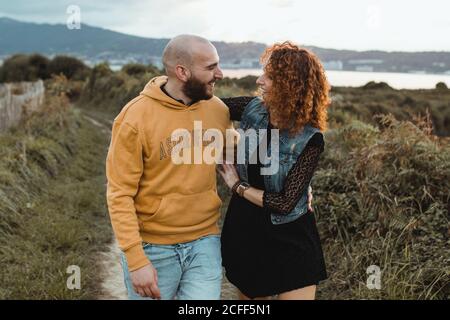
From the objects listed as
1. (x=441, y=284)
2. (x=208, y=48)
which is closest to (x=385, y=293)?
(x=441, y=284)

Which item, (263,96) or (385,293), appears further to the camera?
(385,293)

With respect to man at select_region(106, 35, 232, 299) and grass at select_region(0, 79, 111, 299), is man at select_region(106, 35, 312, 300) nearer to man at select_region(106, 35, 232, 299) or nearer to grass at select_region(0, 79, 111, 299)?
man at select_region(106, 35, 232, 299)

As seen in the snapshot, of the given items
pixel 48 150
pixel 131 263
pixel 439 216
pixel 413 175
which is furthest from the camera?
pixel 48 150

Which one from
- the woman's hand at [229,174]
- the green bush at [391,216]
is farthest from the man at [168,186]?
the green bush at [391,216]

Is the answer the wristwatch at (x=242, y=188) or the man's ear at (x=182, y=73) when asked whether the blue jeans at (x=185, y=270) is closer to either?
the wristwatch at (x=242, y=188)

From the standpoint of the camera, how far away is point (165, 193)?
268 cm

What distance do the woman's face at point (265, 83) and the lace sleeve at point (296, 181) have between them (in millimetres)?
365

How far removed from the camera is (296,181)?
2689mm

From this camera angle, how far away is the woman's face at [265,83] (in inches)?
110

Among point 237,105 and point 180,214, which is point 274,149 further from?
point 180,214

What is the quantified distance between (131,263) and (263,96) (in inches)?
44.9

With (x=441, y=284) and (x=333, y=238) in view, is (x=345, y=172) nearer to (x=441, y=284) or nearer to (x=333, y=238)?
(x=333, y=238)

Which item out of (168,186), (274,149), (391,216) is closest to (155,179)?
(168,186)

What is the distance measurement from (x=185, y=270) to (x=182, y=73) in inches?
40.8
